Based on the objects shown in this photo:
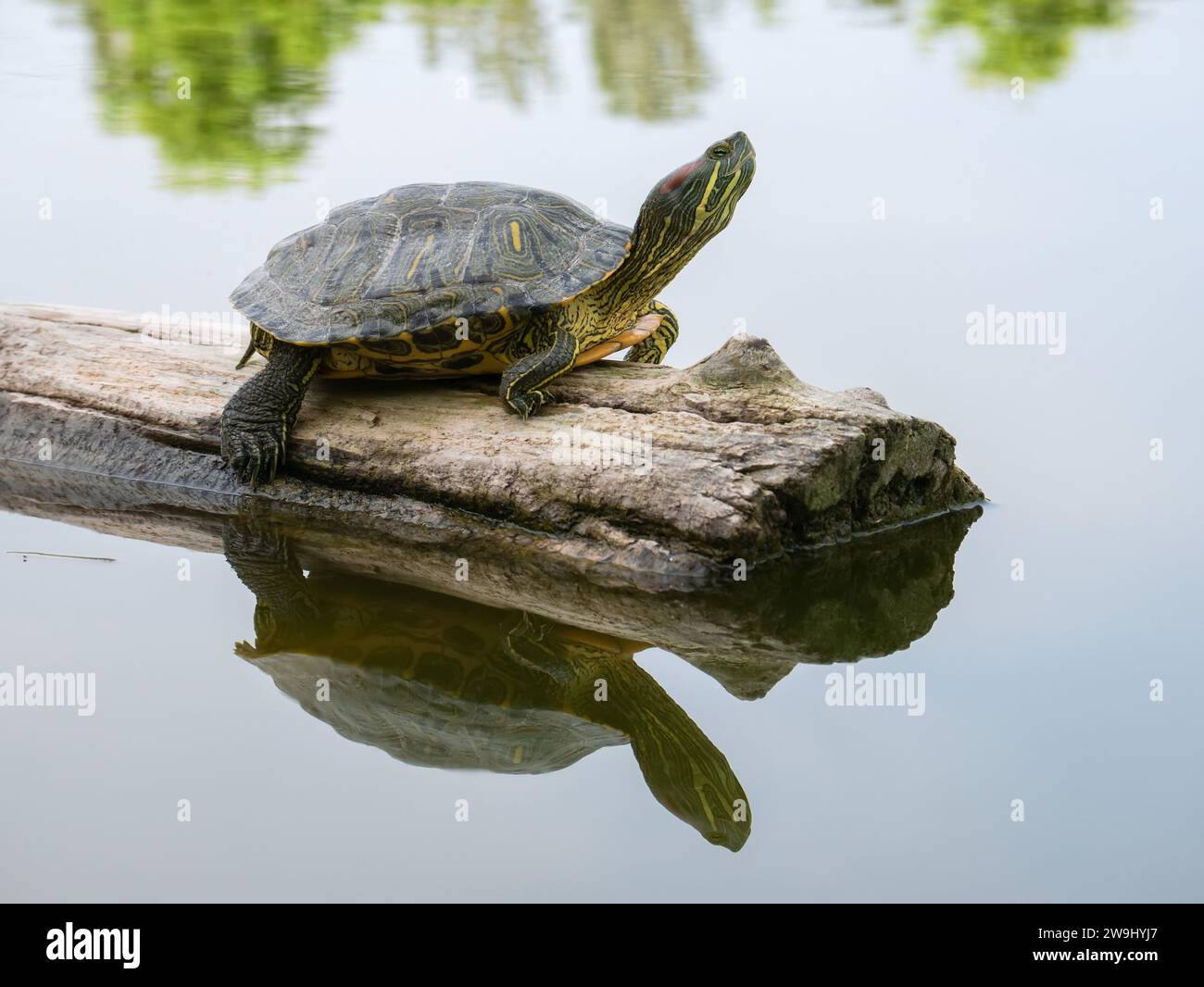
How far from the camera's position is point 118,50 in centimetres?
1452

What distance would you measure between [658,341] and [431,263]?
1147 mm

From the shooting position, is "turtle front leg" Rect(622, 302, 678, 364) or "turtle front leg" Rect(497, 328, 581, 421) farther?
"turtle front leg" Rect(622, 302, 678, 364)

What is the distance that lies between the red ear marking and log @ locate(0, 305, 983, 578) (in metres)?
0.64

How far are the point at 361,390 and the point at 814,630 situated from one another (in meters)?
2.34

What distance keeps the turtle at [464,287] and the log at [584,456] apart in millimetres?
167

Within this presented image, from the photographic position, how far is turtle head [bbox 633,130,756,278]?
504cm

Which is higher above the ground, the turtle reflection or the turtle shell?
the turtle shell

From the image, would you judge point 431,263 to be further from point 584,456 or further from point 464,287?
point 584,456

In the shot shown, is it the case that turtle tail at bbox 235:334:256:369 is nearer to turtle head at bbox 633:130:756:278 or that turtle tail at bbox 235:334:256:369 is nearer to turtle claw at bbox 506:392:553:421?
turtle claw at bbox 506:392:553:421

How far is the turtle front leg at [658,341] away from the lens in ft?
18.9

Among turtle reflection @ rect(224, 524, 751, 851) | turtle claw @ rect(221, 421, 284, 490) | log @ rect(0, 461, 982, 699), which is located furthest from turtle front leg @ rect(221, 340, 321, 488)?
turtle reflection @ rect(224, 524, 751, 851)

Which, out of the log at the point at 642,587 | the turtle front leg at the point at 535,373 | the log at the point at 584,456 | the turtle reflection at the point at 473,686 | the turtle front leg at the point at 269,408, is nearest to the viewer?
the turtle reflection at the point at 473,686

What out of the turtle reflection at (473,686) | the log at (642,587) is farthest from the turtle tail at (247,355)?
the turtle reflection at (473,686)

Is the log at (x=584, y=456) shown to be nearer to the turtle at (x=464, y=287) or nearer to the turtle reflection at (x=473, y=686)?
the turtle at (x=464, y=287)
